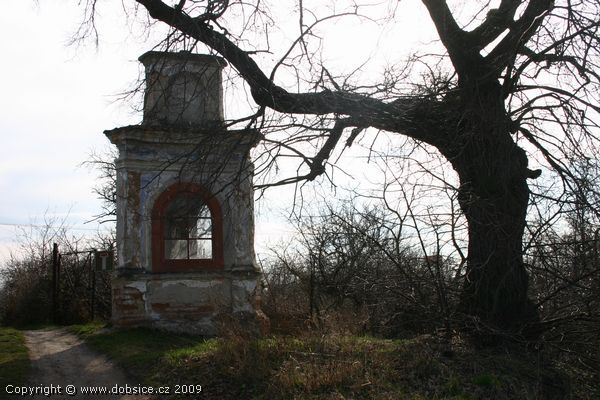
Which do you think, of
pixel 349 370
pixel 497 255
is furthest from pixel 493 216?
pixel 349 370

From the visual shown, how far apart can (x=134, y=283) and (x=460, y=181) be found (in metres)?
6.59

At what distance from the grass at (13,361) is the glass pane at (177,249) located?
127 inches

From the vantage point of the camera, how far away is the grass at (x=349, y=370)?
6668 mm

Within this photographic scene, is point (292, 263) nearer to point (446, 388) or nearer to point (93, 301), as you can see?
point (93, 301)

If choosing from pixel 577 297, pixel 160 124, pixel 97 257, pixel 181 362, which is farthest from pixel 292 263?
pixel 577 297

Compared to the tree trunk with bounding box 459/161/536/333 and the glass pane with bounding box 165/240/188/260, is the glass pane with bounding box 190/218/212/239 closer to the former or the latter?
the glass pane with bounding box 165/240/188/260

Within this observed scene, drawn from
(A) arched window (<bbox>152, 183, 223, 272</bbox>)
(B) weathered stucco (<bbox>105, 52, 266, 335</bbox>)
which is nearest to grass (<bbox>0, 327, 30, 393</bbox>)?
(B) weathered stucco (<bbox>105, 52, 266, 335</bbox>)

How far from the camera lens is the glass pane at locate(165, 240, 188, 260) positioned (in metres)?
12.4

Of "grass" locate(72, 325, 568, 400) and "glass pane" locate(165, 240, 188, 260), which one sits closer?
"grass" locate(72, 325, 568, 400)

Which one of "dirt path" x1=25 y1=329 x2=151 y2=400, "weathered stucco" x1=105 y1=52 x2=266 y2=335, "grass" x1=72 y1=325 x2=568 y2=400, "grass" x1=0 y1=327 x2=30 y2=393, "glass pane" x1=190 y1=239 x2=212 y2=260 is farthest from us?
"glass pane" x1=190 y1=239 x2=212 y2=260

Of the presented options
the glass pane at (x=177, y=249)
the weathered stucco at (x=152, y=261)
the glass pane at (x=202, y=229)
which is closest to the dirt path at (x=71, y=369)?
the weathered stucco at (x=152, y=261)

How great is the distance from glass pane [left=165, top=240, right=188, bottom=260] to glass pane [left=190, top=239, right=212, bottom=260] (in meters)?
0.15

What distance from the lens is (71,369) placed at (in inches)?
356

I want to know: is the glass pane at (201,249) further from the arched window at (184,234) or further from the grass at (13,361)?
the grass at (13,361)
